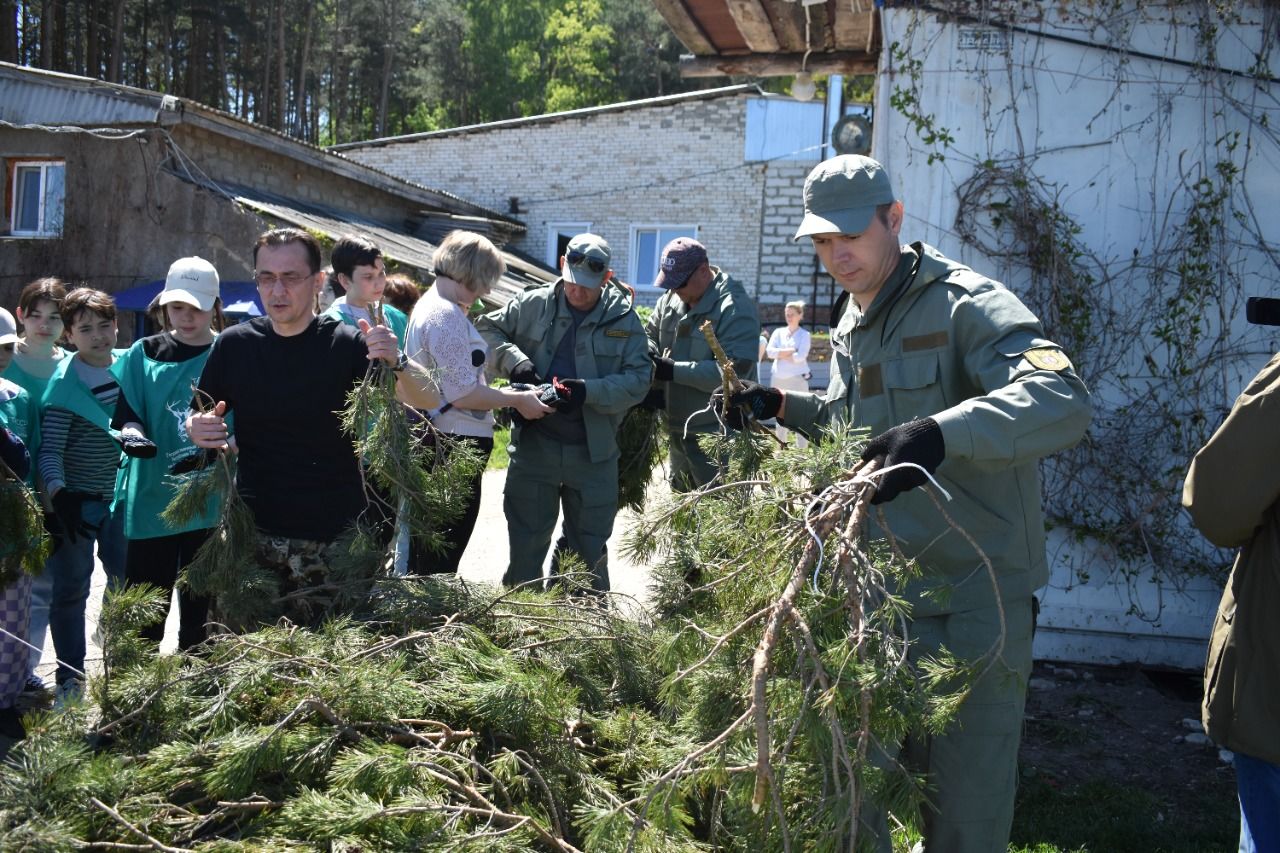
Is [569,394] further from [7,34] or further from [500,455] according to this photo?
[7,34]

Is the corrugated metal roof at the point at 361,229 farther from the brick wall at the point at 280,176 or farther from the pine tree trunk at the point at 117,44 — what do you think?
the pine tree trunk at the point at 117,44

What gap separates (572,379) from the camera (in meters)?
4.72

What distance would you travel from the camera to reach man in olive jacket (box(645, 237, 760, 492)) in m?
5.21

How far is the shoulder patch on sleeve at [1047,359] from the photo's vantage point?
7.50 ft

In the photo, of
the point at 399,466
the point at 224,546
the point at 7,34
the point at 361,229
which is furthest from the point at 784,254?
the point at 224,546

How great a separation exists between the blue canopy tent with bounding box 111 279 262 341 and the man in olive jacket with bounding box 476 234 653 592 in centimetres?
918

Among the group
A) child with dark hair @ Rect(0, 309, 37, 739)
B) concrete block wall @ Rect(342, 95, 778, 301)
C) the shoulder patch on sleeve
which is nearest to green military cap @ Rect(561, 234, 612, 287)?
child with dark hair @ Rect(0, 309, 37, 739)

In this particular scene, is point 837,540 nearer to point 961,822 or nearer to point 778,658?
point 778,658

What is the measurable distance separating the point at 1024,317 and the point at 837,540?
2.45ft

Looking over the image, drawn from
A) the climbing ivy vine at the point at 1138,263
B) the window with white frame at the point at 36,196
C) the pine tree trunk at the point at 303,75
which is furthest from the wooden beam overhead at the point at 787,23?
the pine tree trunk at the point at 303,75

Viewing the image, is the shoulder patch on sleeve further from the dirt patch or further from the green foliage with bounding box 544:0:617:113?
the green foliage with bounding box 544:0:617:113

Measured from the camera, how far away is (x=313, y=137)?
37.3 metres

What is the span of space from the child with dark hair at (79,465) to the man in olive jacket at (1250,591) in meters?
3.92

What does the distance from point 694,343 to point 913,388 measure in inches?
115
